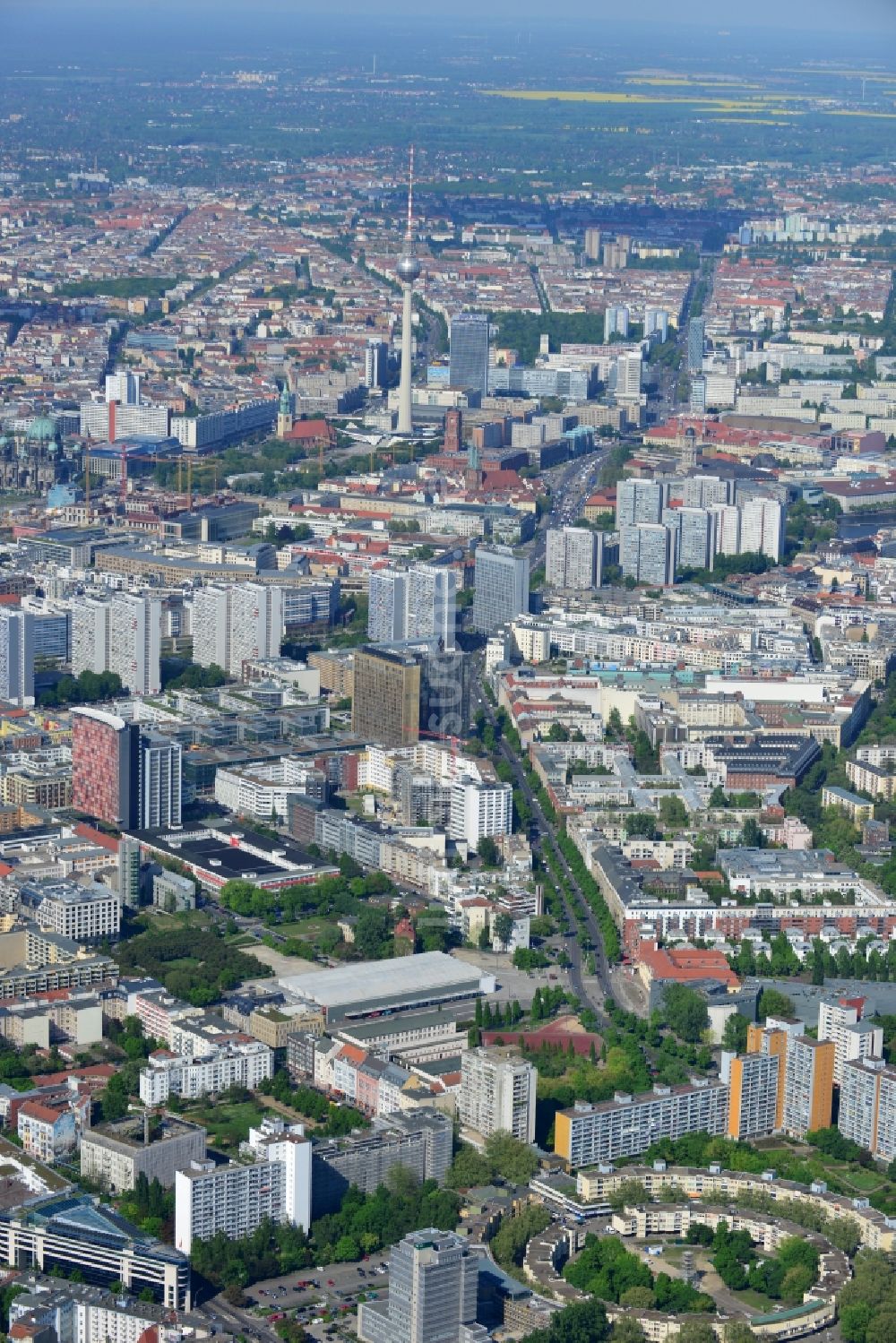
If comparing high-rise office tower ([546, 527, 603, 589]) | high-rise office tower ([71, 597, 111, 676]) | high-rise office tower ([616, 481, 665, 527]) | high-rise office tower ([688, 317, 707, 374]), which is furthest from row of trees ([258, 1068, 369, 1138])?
high-rise office tower ([688, 317, 707, 374])

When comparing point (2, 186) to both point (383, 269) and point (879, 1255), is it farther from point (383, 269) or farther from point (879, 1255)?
point (879, 1255)

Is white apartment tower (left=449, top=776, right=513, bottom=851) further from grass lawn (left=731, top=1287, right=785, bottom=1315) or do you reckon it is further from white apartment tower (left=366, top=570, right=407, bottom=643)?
grass lawn (left=731, top=1287, right=785, bottom=1315)

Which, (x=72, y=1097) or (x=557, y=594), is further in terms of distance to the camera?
(x=557, y=594)

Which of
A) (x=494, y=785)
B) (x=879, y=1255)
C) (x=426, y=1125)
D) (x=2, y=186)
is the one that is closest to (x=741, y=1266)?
(x=879, y=1255)

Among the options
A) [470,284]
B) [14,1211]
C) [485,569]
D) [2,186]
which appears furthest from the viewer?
[2,186]

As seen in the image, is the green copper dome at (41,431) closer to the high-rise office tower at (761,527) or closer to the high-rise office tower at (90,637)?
Answer: the high-rise office tower at (761,527)

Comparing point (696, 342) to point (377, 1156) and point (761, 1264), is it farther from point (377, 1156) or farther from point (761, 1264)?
point (761, 1264)
